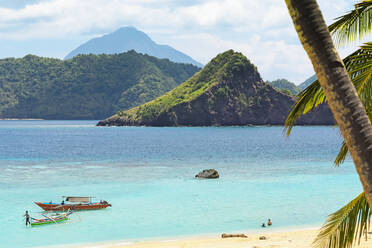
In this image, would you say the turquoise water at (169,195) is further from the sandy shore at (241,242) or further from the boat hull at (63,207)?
the sandy shore at (241,242)

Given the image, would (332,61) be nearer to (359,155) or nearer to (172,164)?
(359,155)

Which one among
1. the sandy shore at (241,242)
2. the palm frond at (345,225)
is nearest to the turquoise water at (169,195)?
the sandy shore at (241,242)

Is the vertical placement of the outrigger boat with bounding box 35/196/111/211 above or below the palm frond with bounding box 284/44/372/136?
below

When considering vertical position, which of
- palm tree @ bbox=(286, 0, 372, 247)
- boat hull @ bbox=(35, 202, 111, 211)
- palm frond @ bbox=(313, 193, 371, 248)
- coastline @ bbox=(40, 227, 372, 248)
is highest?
palm tree @ bbox=(286, 0, 372, 247)

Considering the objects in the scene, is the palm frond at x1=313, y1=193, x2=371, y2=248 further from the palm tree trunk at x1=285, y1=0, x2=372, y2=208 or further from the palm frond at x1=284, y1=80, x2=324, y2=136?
the palm tree trunk at x1=285, y1=0, x2=372, y2=208

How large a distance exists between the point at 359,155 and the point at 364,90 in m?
3.22

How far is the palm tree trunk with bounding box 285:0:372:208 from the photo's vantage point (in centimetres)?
457

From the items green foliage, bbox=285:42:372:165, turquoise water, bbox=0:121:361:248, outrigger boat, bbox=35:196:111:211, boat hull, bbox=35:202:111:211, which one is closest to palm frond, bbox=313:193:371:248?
green foliage, bbox=285:42:372:165

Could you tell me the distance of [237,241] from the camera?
827 inches

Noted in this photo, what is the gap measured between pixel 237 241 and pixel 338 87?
17542 mm

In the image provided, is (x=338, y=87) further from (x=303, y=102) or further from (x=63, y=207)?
(x=63, y=207)

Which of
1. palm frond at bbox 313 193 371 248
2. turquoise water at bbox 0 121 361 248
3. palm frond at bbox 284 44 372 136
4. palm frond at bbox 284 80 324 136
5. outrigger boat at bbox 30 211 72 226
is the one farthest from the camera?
outrigger boat at bbox 30 211 72 226

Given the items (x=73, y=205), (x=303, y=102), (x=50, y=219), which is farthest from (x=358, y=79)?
(x=73, y=205)

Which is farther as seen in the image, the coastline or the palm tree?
the coastline
